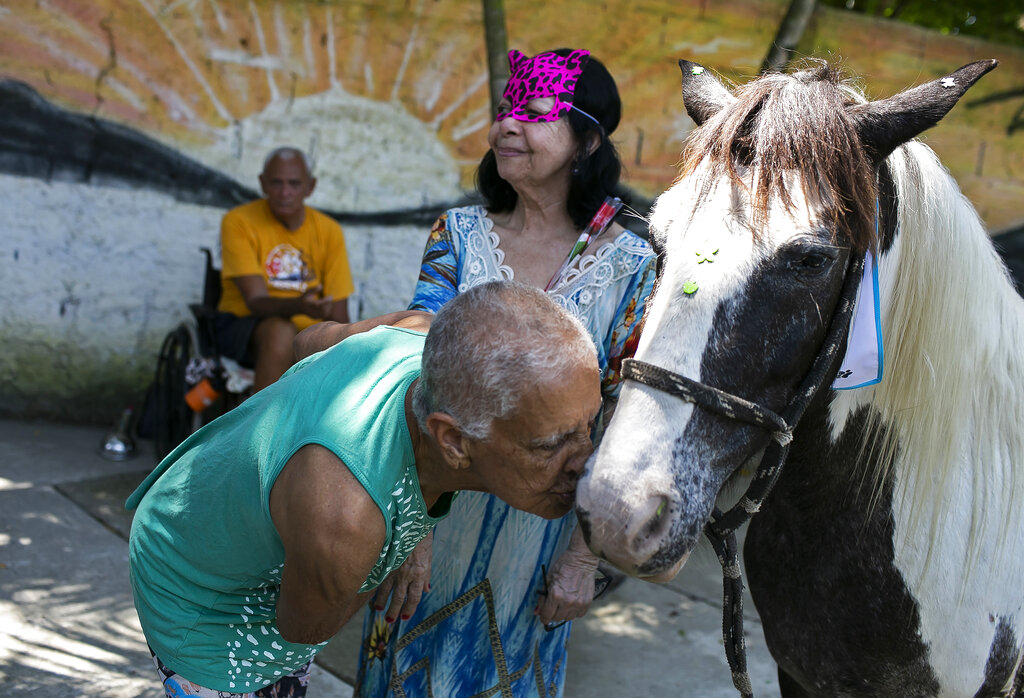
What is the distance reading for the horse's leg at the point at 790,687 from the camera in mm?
2021

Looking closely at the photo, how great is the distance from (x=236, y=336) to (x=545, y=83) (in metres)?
2.61

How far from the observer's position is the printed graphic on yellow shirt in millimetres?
4523

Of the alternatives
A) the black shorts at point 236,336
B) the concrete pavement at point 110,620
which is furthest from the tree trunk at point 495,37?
the concrete pavement at point 110,620

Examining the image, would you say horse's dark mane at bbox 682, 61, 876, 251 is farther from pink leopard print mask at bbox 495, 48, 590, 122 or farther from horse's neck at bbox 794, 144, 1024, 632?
pink leopard print mask at bbox 495, 48, 590, 122

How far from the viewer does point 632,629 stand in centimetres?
364

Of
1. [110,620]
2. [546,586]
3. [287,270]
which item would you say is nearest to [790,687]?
[546,586]

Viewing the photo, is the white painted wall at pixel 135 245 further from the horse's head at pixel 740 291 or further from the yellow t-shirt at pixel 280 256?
the horse's head at pixel 740 291

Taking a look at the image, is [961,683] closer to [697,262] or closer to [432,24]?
[697,262]

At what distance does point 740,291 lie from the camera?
1.39m

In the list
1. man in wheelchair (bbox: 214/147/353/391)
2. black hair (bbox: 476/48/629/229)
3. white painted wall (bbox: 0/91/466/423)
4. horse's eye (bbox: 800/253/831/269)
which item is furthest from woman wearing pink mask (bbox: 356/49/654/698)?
white painted wall (bbox: 0/91/466/423)

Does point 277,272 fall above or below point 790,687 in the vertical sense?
above

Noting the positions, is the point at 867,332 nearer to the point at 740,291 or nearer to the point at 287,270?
the point at 740,291

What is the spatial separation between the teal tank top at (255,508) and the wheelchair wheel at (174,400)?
2.94 meters

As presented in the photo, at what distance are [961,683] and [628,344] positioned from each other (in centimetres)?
93
